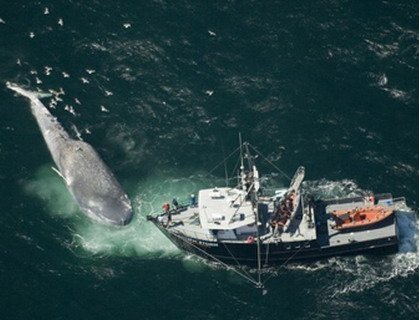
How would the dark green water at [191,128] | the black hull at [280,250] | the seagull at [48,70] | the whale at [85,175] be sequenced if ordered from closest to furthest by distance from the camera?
the dark green water at [191,128] < the black hull at [280,250] < the whale at [85,175] < the seagull at [48,70]

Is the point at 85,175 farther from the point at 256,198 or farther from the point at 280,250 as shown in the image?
the point at 280,250

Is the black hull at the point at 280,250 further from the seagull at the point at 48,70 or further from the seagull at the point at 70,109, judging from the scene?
the seagull at the point at 48,70

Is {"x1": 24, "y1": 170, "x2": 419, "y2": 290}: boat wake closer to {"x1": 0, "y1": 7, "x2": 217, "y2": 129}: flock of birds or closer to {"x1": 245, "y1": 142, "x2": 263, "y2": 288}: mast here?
{"x1": 245, "y1": 142, "x2": 263, "y2": 288}: mast

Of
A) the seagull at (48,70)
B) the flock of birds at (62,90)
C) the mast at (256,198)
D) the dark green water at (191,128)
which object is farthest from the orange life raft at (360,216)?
the seagull at (48,70)

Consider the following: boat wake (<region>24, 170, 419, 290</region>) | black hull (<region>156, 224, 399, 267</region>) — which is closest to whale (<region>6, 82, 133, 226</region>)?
boat wake (<region>24, 170, 419, 290</region>)

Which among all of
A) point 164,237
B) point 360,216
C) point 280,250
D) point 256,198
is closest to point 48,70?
point 164,237

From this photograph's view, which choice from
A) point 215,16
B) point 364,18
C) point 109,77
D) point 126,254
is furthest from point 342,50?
point 126,254
